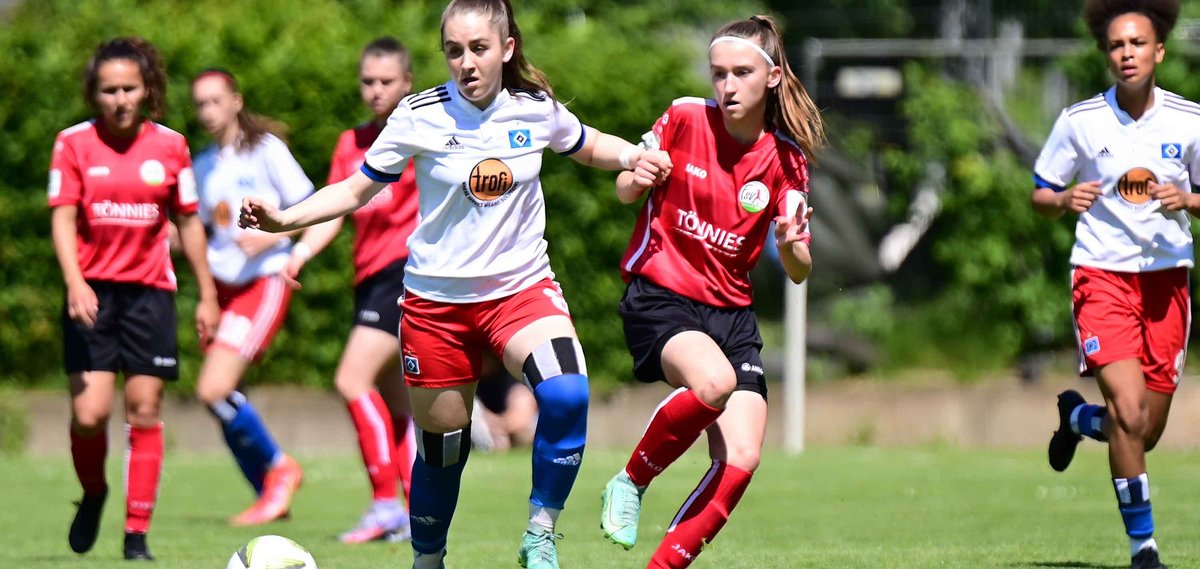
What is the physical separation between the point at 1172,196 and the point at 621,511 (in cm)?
247

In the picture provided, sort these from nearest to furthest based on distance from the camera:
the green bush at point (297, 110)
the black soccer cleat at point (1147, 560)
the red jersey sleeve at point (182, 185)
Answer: the black soccer cleat at point (1147, 560), the red jersey sleeve at point (182, 185), the green bush at point (297, 110)

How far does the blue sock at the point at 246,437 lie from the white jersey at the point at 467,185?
10.7ft

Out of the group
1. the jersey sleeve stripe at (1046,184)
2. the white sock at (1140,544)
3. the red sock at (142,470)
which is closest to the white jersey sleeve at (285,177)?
the red sock at (142,470)

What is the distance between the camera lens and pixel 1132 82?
7.04 metres

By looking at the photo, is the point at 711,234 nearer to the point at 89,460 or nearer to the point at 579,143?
the point at 579,143

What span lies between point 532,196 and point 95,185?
246 cm

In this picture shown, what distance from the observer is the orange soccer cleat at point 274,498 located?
358 inches

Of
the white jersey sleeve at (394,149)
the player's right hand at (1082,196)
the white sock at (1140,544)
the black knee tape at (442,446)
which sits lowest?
the white sock at (1140,544)

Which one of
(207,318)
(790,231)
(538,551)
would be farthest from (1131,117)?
(207,318)

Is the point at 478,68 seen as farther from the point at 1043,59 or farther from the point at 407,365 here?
the point at 1043,59

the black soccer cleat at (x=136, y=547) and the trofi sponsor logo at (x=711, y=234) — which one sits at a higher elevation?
the trofi sponsor logo at (x=711, y=234)

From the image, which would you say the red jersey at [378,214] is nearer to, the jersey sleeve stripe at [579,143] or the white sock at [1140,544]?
the jersey sleeve stripe at [579,143]

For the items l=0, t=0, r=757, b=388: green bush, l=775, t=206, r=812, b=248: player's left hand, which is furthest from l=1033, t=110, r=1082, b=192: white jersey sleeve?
l=0, t=0, r=757, b=388: green bush

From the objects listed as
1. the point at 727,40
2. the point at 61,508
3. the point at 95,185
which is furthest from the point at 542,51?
the point at 727,40
